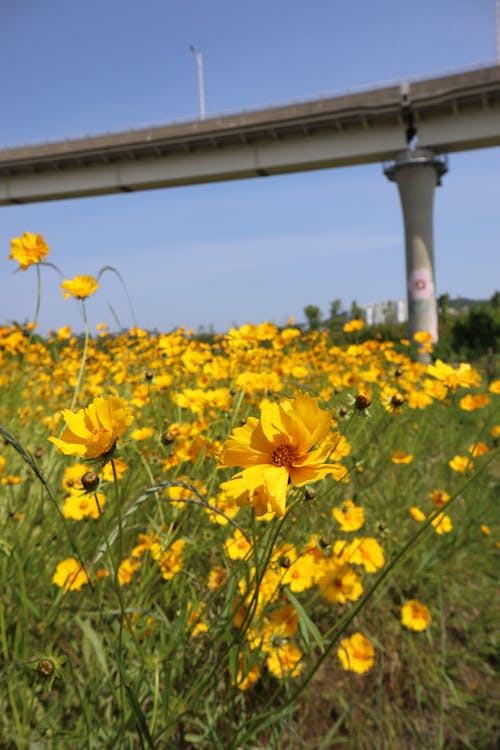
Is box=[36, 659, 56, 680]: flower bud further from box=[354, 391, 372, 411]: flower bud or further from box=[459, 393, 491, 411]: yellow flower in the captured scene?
box=[459, 393, 491, 411]: yellow flower

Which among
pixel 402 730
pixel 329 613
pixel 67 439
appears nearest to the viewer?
pixel 67 439

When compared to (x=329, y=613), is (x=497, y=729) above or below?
below

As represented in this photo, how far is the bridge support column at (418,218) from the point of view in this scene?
11203mm

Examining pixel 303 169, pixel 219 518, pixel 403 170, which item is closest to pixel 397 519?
pixel 219 518

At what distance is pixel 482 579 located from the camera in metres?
1.77

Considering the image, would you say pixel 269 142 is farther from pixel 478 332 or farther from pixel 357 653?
pixel 357 653

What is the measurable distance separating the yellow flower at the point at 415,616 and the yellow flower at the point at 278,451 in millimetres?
1095

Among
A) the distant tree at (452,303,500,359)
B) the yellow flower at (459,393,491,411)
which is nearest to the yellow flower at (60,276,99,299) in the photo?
the yellow flower at (459,393,491,411)

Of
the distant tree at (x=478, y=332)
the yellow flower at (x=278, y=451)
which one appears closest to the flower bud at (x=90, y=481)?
the yellow flower at (x=278, y=451)

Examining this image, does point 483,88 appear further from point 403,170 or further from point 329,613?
point 329,613

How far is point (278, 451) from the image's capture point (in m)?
0.53

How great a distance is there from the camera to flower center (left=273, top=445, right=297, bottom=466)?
0.53m

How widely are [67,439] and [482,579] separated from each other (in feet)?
5.31

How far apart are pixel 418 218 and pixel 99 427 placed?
1185 centimetres
